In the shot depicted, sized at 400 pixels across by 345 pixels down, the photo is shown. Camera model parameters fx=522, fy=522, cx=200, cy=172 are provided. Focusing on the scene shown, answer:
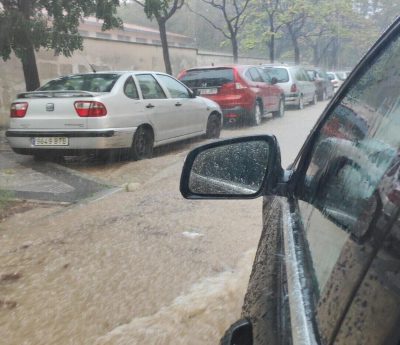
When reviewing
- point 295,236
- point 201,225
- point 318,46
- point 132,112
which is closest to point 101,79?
point 132,112

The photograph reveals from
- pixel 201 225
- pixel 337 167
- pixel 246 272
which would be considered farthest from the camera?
pixel 201 225

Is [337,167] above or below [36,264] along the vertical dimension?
above

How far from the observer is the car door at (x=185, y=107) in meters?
9.11

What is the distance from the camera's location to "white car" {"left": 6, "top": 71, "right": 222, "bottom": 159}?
731 centimetres

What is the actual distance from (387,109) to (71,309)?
277cm

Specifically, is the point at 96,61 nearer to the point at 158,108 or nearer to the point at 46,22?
the point at 46,22

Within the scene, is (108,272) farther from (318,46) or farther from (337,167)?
(318,46)

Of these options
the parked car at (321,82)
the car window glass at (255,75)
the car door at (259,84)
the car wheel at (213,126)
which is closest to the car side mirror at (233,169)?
the car wheel at (213,126)

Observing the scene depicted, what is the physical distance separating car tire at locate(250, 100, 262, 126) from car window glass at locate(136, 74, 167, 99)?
4137mm

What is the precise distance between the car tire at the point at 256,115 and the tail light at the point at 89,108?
5858 mm

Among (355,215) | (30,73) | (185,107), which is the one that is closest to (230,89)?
(185,107)

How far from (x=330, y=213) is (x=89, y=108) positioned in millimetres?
6306

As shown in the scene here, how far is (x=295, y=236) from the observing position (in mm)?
1497

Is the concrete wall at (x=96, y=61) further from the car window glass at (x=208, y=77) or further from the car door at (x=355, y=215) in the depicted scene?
the car door at (x=355, y=215)
